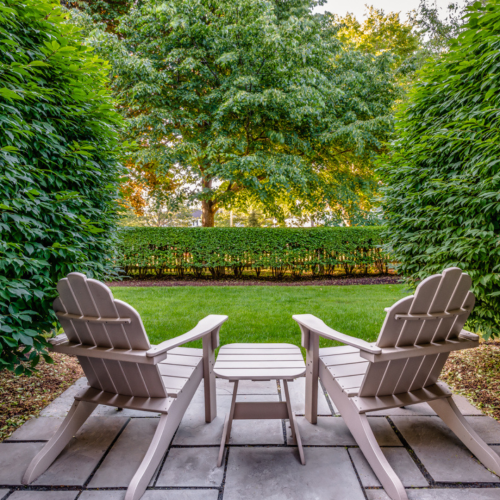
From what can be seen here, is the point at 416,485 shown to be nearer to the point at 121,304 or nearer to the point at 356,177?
the point at 121,304

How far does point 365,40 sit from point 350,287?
13.3 metres

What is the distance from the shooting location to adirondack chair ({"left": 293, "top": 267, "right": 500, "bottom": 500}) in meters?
1.59

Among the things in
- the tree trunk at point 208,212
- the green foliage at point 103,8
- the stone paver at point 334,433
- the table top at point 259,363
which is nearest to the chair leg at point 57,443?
the table top at point 259,363

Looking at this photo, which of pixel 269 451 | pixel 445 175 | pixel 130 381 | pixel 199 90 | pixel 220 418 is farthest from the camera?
pixel 199 90

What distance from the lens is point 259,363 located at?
188 cm

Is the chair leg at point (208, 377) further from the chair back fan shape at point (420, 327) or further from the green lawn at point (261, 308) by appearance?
the green lawn at point (261, 308)

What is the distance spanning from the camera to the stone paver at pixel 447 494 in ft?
4.82

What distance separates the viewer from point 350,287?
7.16m

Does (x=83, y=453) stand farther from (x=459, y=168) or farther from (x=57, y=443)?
(x=459, y=168)

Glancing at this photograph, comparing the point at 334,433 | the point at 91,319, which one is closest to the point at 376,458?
the point at 334,433

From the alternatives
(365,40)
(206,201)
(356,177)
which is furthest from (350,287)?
(365,40)

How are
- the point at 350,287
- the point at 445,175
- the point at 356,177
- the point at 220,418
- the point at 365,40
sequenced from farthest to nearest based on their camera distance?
the point at 365,40
the point at 356,177
the point at 350,287
the point at 445,175
the point at 220,418

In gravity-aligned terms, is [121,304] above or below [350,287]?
above

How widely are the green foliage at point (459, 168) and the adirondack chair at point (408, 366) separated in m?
0.66
